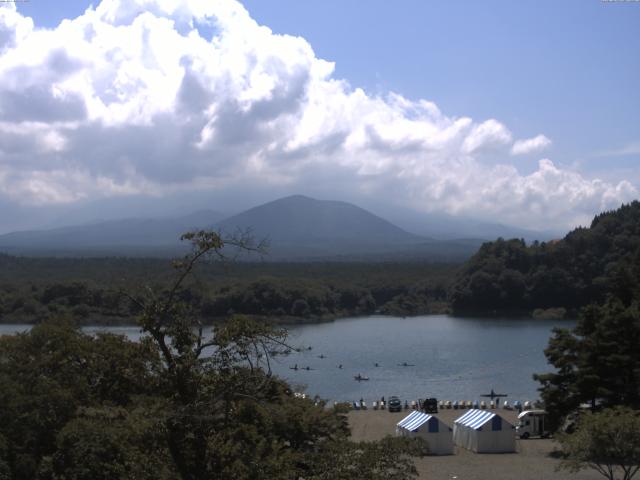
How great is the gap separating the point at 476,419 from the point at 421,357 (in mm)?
19714

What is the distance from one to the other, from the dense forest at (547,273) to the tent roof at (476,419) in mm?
36728

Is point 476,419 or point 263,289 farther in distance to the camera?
point 263,289

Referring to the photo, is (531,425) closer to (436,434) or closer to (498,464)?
(436,434)

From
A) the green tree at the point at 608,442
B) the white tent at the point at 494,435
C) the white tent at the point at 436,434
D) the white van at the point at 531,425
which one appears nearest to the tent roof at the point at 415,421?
the white tent at the point at 436,434

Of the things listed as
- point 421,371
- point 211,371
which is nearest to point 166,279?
point 211,371

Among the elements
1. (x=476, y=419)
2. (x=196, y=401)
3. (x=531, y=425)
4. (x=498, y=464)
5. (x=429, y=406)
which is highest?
(x=196, y=401)

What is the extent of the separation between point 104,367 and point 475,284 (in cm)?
4833

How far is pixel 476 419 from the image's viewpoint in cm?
1711

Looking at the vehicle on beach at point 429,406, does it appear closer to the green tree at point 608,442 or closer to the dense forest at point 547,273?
the green tree at point 608,442

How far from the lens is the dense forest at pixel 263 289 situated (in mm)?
45125

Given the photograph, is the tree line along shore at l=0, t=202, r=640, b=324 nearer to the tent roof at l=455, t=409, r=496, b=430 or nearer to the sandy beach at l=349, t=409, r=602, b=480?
the tent roof at l=455, t=409, r=496, b=430

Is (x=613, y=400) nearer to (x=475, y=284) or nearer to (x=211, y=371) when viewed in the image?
(x=211, y=371)

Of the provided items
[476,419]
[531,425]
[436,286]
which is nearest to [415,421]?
[476,419]

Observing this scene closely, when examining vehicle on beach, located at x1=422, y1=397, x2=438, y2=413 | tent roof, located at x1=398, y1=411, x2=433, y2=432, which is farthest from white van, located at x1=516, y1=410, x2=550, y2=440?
vehicle on beach, located at x1=422, y1=397, x2=438, y2=413
